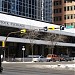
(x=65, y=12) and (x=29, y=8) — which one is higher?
(x=65, y=12)

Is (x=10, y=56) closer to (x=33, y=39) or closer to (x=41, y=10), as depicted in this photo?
(x=33, y=39)

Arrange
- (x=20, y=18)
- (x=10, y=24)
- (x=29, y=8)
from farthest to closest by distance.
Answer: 1. (x=29, y=8)
2. (x=20, y=18)
3. (x=10, y=24)

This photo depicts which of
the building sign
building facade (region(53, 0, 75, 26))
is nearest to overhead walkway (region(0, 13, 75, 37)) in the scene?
the building sign

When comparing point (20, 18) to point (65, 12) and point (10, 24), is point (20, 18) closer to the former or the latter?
point (10, 24)

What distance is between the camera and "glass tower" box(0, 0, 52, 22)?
77.8m

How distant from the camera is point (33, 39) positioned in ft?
255

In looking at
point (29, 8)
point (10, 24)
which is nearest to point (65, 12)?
point (29, 8)

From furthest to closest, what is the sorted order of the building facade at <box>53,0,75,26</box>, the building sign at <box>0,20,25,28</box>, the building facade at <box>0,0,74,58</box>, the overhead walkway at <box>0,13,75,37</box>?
the building facade at <box>53,0,75,26</box>, the building facade at <box>0,0,74,58</box>, the overhead walkway at <box>0,13,75,37</box>, the building sign at <box>0,20,25,28</box>

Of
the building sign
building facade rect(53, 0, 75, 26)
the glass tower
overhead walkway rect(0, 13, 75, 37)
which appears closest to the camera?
the building sign

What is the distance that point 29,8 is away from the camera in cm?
8638

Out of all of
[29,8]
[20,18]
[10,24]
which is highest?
[29,8]

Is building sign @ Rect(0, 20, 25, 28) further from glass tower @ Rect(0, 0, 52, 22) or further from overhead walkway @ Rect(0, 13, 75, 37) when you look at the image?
glass tower @ Rect(0, 0, 52, 22)

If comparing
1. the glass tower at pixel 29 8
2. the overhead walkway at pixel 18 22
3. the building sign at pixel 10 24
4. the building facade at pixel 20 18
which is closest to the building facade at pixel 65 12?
the glass tower at pixel 29 8

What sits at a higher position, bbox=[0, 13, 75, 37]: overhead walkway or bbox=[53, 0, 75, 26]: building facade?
bbox=[53, 0, 75, 26]: building facade
